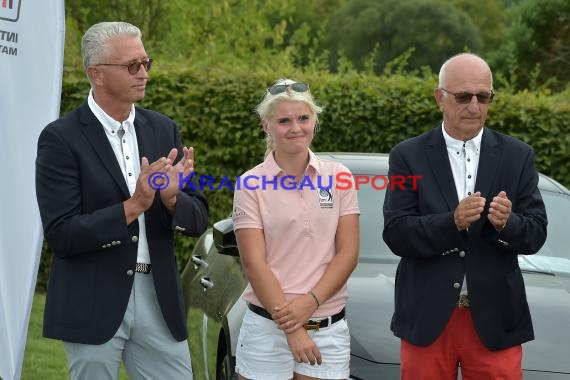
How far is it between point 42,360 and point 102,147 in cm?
411

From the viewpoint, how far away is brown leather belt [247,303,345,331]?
4295 mm

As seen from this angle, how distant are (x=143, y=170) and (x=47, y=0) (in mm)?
1948

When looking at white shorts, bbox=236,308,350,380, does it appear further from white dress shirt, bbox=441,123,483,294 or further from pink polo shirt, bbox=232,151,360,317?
white dress shirt, bbox=441,123,483,294

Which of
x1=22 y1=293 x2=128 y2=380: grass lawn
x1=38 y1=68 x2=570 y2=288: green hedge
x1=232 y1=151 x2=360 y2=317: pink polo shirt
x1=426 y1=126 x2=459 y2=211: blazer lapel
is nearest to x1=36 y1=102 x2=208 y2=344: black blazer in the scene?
x1=232 y1=151 x2=360 y2=317: pink polo shirt

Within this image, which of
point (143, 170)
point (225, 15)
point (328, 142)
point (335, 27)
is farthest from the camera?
point (335, 27)

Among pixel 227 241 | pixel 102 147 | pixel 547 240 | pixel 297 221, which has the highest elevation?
pixel 102 147

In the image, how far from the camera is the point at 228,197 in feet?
34.1

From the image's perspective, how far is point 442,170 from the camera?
4387 millimetres

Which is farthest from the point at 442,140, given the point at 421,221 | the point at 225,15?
the point at 225,15

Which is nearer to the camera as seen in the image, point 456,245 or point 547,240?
point 456,245

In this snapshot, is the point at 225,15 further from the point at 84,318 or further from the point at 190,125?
the point at 84,318

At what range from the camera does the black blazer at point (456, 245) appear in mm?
4262

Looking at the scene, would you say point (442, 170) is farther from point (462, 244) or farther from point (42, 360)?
point (42, 360)

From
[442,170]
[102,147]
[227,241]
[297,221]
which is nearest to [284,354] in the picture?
[297,221]
